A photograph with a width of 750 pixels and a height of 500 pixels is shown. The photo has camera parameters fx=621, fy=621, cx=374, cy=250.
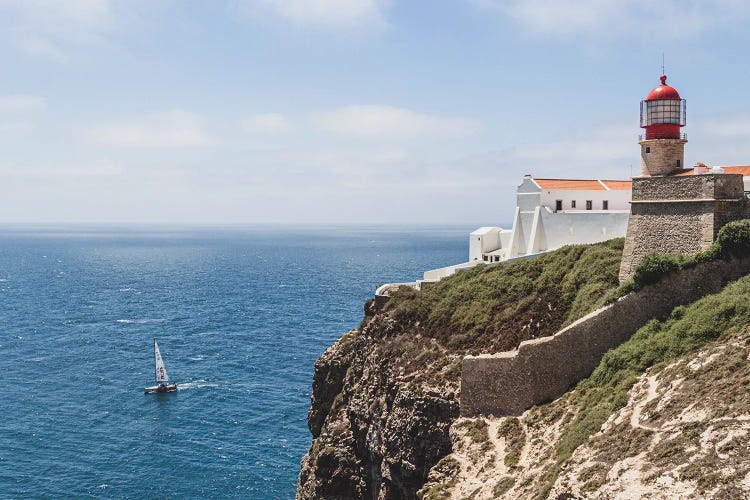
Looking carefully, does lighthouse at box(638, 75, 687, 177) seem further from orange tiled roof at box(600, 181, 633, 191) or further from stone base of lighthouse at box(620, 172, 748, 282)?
orange tiled roof at box(600, 181, 633, 191)

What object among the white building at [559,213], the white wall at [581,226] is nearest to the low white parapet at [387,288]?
the white building at [559,213]

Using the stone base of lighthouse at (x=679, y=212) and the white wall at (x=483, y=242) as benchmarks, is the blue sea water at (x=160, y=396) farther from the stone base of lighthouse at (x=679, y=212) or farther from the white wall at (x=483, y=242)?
the stone base of lighthouse at (x=679, y=212)

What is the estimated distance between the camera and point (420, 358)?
39062 mm

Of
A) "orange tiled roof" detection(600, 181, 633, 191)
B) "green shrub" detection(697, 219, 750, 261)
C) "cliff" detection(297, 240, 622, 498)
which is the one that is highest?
"orange tiled roof" detection(600, 181, 633, 191)

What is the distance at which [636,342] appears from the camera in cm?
2947

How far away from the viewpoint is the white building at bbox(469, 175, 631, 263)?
167 feet

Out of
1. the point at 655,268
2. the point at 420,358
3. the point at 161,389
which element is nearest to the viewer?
the point at 655,268

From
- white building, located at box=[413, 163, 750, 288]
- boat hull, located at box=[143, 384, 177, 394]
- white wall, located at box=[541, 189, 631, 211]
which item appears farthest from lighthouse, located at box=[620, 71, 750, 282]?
boat hull, located at box=[143, 384, 177, 394]

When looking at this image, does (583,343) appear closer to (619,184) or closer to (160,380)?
(619,184)

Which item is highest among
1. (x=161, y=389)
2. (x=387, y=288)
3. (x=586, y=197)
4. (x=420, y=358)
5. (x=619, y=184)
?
(x=619, y=184)

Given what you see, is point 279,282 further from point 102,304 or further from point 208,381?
point 208,381

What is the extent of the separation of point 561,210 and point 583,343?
26990 mm

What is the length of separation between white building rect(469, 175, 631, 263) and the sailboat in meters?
37.1

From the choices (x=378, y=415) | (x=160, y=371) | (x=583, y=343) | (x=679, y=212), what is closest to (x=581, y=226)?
(x=679, y=212)
